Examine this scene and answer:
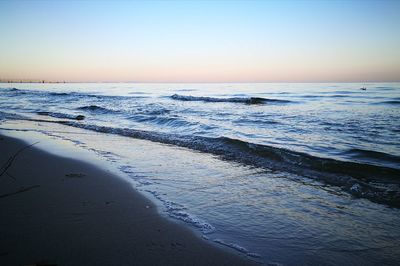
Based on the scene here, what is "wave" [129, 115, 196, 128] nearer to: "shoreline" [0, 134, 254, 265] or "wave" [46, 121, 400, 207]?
"wave" [46, 121, 400, 207]

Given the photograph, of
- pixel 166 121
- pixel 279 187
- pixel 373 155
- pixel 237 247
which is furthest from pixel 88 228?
pixel 166 121

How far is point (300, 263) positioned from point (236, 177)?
10.1 ft

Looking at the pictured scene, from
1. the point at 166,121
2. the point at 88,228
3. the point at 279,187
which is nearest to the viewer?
the point at 88,228

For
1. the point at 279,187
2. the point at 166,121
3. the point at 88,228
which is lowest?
the point at 279,187

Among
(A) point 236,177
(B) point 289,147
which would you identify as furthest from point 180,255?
(B) point 289,147

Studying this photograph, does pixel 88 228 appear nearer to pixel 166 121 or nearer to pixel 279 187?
pixel 279 187

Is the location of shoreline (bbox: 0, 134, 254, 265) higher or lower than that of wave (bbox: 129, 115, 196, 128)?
lower

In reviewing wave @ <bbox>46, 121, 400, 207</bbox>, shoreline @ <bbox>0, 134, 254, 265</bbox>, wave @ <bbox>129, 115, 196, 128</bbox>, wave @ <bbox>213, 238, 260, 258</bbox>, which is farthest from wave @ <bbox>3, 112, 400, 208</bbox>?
wave @ <bbox>129, 115, 196, 128</bbox>

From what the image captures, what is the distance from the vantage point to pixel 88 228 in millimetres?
3139

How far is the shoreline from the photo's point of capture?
2.60 m

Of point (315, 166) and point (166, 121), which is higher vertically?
point (166, 121)

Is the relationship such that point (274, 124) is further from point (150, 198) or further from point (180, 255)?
point (180, 255)

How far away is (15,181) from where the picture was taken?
4.75 metres

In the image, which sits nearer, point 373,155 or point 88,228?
point 88,228
